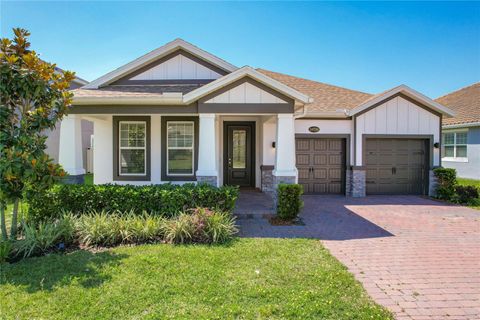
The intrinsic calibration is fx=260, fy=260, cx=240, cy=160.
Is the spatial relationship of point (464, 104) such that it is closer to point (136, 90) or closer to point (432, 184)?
point (432, 184)

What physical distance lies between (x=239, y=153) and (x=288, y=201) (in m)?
4.86

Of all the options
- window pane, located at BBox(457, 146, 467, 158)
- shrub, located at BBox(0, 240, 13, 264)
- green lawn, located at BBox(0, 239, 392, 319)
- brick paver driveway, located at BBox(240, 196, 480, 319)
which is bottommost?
brick paver driveway, located at BBox(240, 196, 480, 319)

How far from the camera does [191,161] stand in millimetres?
9266

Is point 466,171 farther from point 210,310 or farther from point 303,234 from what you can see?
point 210,310

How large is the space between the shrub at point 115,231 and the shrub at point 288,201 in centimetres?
307

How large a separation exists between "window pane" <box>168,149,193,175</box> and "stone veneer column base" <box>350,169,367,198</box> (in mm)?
6556

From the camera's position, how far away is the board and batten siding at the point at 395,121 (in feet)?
35.0

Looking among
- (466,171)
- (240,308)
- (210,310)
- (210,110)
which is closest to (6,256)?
(210,310)

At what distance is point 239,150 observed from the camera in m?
11.3

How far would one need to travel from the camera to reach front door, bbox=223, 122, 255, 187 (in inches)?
442

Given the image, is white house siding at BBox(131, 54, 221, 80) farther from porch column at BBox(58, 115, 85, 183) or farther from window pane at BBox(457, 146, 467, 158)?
window pane at BBox(457, 146, 467, 158)

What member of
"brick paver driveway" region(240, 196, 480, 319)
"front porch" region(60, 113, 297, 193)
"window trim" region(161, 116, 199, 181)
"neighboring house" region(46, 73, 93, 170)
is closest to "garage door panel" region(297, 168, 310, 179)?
"front porch" region(60, 113, 297, 193)

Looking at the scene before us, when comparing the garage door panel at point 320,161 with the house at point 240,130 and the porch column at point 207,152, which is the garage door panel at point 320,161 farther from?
the porch column at point 207,152

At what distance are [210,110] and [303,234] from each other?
13.4 feet
